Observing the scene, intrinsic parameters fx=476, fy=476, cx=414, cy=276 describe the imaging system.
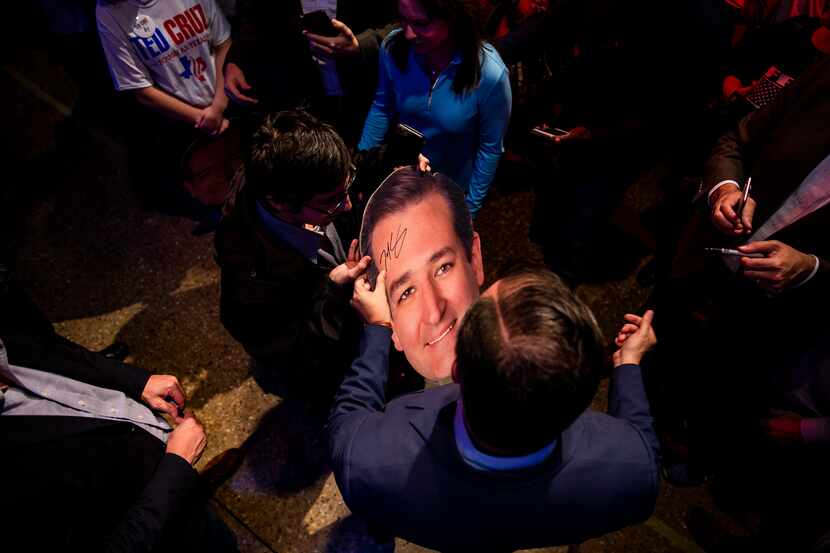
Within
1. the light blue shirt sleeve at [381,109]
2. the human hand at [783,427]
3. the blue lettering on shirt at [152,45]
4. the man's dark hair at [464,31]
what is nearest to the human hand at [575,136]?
the man's dark hair at [464,31]

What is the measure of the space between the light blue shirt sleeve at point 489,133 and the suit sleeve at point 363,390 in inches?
35.3

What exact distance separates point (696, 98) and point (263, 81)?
2.19 metres

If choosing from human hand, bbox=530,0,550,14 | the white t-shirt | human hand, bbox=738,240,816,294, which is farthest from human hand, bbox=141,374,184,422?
human hand, bbox=530,0,550,14

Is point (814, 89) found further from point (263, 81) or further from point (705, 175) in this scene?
point (263, 81)

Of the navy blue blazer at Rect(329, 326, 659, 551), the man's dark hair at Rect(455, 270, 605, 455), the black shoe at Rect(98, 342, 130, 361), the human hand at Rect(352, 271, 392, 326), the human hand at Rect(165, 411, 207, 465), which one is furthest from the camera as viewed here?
the black shoe at Rect(98, 342, 130, 361)

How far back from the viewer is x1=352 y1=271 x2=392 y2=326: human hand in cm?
153

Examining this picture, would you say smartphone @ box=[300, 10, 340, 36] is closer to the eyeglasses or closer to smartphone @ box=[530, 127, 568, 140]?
the eyeglasses

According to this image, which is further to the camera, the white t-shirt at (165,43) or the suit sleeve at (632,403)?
the white t-shirt at (165,43)

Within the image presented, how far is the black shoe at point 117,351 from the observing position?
2982 mm

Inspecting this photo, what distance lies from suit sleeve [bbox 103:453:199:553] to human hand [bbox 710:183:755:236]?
220 cm

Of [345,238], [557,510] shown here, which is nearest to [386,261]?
[345,238]

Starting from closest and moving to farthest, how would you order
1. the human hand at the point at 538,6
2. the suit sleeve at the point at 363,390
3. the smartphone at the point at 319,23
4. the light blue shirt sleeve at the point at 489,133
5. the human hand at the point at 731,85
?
the suit sleeve at the point at 363,390, the light blue shirt sleeve at the point at 489,133, the smartphone at the point at 319,23, the human hand at the point at 731,85, the human hand at the point at 538,6

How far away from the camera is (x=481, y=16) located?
201cm

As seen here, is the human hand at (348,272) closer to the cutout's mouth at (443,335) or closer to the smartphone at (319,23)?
the cutout's mouth at (443,335)
